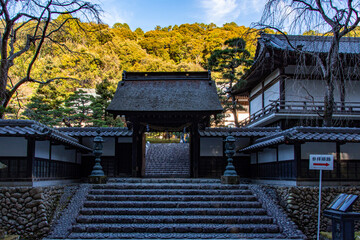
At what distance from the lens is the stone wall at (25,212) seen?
331 inches

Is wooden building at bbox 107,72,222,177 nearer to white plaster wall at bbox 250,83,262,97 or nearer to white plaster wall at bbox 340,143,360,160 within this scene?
white plaster wall at bbox 340,143,360,160

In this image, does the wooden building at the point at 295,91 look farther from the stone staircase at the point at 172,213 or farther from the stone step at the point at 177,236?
the stone step at the point at 177,236

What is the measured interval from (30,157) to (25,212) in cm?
169

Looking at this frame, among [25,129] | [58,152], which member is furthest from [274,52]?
[25,129]

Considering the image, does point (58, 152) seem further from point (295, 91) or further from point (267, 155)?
point (295, 91)

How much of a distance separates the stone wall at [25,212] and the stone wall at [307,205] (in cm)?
718

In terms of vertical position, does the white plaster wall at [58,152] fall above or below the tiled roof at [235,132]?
below

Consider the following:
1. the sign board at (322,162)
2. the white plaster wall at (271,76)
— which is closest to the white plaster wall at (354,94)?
the white plaster wall at (271,76)

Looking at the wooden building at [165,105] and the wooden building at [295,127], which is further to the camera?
the wooden building at [165,105]

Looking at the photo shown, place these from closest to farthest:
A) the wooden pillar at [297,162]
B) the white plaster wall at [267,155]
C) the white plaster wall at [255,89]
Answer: the wooden pillar at [297,162], the white plaster wall at [267,155], the white plaster wall at [255,89]

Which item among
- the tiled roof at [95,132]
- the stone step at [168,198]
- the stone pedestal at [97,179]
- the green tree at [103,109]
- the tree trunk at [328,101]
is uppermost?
the green tree at [103,109]

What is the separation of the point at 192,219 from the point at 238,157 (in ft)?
23.7

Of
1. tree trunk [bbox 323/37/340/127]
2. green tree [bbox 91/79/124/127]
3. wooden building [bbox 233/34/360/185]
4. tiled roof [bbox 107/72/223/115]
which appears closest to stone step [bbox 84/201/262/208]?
wooden building [bbox 233/34/360/185]

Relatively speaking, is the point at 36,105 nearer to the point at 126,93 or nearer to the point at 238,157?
the point at 126,93
